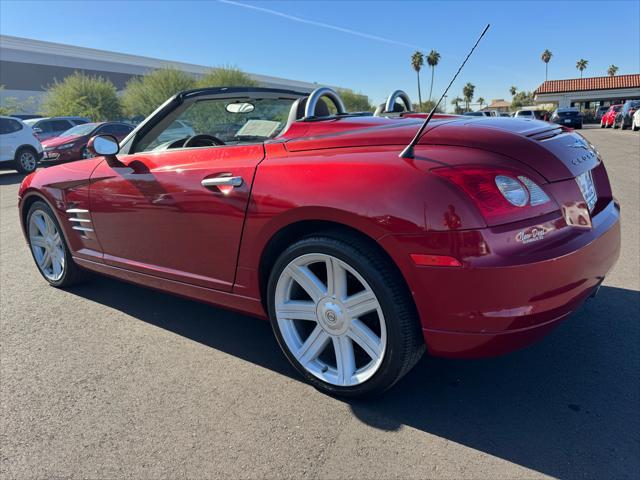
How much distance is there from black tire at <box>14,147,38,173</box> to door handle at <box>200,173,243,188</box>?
13.3m

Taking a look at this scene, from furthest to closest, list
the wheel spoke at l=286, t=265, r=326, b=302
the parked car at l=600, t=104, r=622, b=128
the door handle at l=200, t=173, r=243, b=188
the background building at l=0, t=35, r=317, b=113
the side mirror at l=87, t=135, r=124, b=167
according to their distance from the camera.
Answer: the background building at l=0, t=35, r=317, b=113, the parked car at l=600, t=104, r=622, b=128, the side mirror at l=87, t=135, r=124, b=167, the door handle at l=200, t=173, r=243, b=188, the wheel spoke at l=286, t=265, r=326, b=302

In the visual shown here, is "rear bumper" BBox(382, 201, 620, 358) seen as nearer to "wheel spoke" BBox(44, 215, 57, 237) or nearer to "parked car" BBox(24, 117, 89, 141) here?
"wheel spoke" BBox(44, 215, 57, 237)

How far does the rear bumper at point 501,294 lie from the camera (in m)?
1.82

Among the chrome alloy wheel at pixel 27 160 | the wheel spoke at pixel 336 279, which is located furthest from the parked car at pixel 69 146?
the wheel spoke at pixel 336 279

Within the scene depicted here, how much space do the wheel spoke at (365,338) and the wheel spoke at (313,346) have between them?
17 centimetres

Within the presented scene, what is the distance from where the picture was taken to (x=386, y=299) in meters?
2.02

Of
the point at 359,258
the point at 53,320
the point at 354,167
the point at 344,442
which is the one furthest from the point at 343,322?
the point at 53,320

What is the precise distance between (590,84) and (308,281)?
217ft

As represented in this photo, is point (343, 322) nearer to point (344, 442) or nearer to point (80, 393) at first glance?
point (344, 442)

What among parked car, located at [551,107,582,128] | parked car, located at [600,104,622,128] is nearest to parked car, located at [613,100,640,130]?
parked car, located at [600,104,622,128]

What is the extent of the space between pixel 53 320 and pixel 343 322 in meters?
2.35

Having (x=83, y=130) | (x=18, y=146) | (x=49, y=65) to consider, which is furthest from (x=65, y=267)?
(x=49, y=65)

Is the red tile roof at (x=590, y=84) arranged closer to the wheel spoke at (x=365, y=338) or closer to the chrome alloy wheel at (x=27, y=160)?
the chrome alloy wheel at (x=27, y=160)

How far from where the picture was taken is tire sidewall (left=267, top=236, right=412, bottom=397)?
2.03 meters
